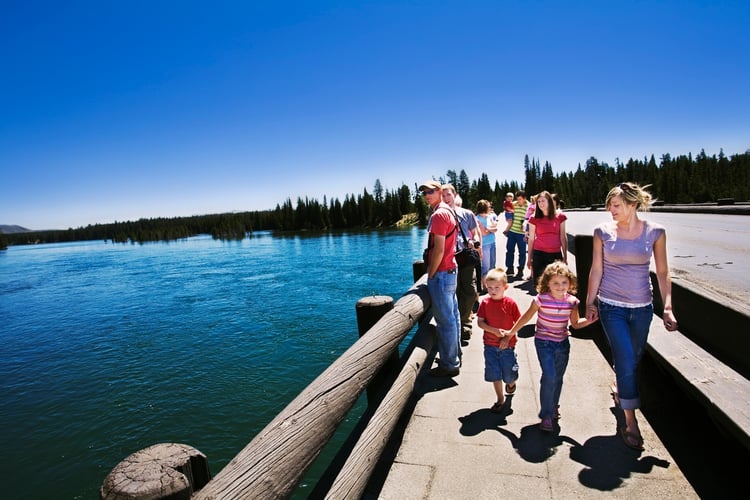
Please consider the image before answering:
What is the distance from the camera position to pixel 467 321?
19.1 feet

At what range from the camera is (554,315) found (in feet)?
10.6

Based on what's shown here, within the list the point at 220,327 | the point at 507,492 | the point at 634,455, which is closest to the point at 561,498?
the point at 507,492

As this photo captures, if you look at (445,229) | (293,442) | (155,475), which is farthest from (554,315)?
(155,475)

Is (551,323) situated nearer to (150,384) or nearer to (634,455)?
(634,455)

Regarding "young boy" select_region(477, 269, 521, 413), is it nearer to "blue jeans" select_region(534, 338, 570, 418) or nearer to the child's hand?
the child's hand

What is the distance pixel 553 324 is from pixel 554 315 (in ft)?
0.26

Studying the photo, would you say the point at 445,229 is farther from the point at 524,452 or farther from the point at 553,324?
the point at 524,452

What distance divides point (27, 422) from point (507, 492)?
1315 centimetres

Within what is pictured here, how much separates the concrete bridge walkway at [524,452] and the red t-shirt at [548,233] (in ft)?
6.84

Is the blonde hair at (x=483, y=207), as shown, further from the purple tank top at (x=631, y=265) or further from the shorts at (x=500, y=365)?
the purple tank top at (x=631, y=265)

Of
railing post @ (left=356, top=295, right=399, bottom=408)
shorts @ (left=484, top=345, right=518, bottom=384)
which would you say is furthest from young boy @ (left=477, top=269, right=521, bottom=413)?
railing post @ (left=356, top=295, right=399, bottom=408)

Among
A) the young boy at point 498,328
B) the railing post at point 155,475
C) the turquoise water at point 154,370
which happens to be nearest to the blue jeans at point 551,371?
the young boy at point 498,328

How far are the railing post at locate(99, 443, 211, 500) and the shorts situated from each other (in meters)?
2.72

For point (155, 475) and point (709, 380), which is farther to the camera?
point (709, 380)
